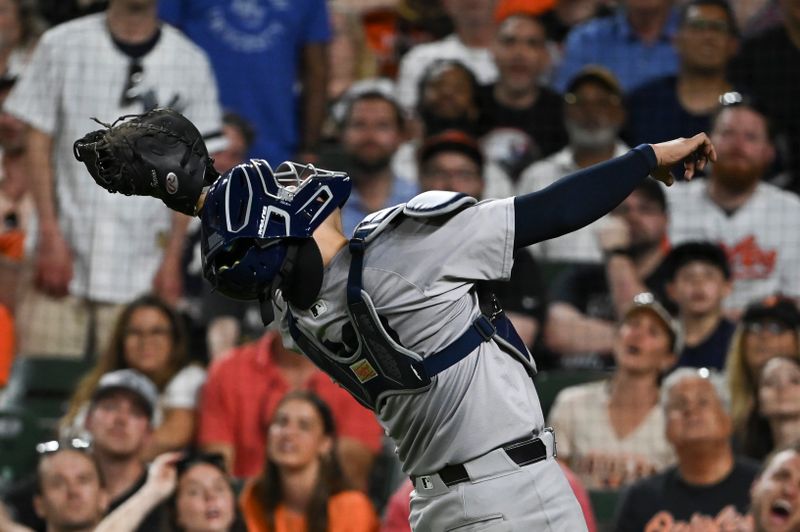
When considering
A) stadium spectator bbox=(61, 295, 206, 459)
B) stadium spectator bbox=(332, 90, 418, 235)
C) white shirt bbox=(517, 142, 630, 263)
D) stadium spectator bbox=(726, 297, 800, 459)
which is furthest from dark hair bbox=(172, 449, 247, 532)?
white shirt bbox=(517, 142, 630, 263)

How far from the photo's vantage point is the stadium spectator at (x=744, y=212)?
20.7 ft

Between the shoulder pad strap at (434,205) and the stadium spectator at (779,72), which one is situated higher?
the stadium spectator at (779,72)

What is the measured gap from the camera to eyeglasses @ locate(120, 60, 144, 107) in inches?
257

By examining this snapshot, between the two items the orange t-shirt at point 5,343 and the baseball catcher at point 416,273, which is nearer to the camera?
the baseball catcher at point 416,273

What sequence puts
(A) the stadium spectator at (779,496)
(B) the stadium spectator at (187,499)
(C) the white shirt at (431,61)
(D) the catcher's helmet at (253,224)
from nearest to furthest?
(D) the catcher's helmet at (253,224)
(A) the stadium spectator at (779,496)
(B) the stadium spectator at (187,499)
(C) the white shirt at (431,61)

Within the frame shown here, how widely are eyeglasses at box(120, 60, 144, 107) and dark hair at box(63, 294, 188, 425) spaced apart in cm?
114

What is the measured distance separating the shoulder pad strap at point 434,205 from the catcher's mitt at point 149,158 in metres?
0.41

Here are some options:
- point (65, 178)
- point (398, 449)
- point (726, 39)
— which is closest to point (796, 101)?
point (726, 39)

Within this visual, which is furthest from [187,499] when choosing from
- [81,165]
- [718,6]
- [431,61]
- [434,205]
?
[718,6]

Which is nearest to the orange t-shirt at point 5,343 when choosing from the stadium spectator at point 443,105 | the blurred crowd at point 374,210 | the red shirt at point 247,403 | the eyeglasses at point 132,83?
the blurred crowd at point 374,210

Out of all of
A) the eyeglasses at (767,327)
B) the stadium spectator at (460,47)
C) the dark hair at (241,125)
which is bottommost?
the eyeglasses at (767,327)

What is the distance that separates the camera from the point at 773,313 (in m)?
5.50

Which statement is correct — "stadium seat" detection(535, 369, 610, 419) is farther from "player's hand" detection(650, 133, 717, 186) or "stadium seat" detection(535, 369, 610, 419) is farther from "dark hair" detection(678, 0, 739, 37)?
"player's hand" detection(650, 133, 717, 186)

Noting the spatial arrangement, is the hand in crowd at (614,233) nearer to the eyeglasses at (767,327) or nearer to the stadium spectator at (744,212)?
the stadium spectator at (744,212)
